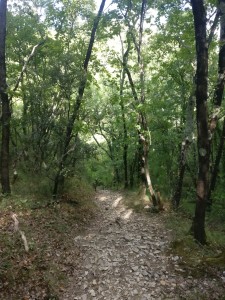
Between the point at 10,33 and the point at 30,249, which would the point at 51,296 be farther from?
the point at 10,33

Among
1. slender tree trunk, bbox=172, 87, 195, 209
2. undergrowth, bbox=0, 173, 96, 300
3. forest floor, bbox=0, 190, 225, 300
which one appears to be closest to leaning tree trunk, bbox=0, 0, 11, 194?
undergrowth, bbox=0, 173, 96, 300

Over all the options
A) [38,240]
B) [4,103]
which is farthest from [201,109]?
[4,103]

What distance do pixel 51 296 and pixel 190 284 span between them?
10.7ft

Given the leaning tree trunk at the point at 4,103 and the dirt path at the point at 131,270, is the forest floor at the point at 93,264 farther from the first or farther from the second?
the leaning tree trunk at the point at 4,103

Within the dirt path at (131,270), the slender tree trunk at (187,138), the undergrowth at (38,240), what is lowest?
the dirt path at (131,270)

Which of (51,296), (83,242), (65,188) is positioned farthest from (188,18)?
(51,296)

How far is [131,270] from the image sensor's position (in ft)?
24.3

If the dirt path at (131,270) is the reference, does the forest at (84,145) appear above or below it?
above

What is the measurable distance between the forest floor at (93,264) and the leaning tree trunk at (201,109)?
3.29 feet

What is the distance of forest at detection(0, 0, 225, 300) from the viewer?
23.5 feet

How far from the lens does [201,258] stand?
7.51 metres

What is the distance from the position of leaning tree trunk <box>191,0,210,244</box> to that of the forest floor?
100 cm

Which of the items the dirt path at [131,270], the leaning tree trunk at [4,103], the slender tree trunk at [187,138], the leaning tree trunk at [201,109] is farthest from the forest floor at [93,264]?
the slender tree trunk at [187,138]

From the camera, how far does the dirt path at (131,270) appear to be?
640 cm
